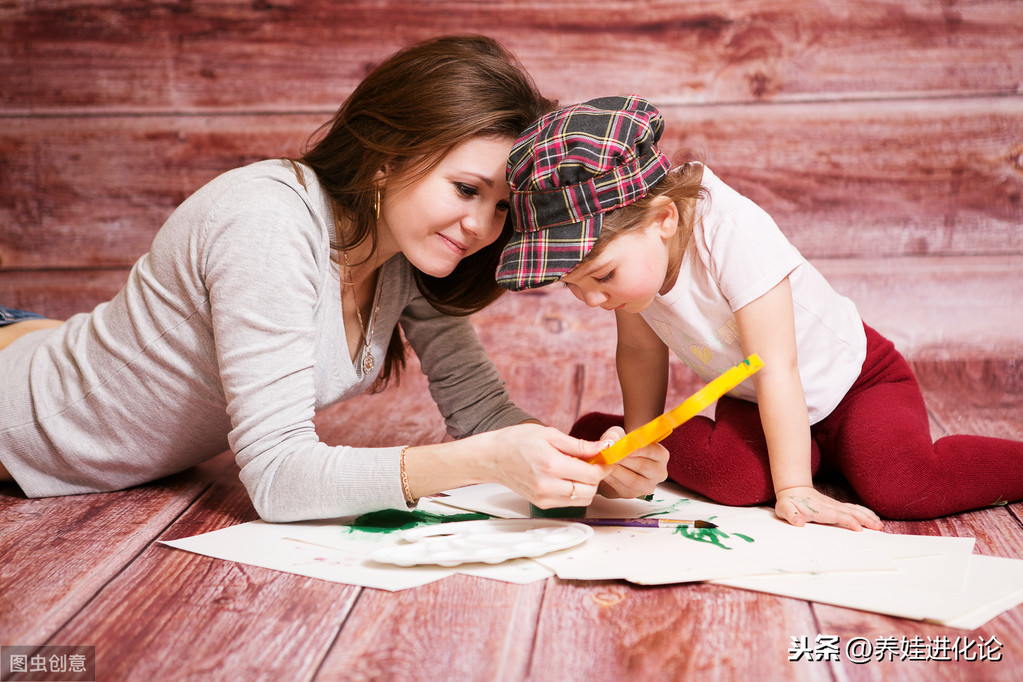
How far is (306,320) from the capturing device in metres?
1.15

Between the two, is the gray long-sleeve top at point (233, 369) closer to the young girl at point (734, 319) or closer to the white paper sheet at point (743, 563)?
the white paper sheet at point (743, 563)

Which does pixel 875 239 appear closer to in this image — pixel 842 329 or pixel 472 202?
pixel 842 329

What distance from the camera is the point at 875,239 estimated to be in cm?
235

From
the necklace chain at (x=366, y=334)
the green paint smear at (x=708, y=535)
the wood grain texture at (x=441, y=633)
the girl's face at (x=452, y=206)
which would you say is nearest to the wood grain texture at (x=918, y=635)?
the green paint smear at (x=708, y=535)

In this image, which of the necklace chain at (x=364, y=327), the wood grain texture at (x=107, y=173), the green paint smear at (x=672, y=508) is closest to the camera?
the green paint smear at (x=672, y=508)

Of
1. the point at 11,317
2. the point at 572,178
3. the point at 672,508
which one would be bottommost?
the point at 672,508

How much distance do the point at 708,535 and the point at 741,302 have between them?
12.3 inches

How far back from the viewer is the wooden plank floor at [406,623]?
0.80 metres

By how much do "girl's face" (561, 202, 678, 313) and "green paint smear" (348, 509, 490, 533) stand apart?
332mm

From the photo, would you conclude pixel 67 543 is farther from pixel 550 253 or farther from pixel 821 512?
pixel 821 512

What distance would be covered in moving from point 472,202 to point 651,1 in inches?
53.2

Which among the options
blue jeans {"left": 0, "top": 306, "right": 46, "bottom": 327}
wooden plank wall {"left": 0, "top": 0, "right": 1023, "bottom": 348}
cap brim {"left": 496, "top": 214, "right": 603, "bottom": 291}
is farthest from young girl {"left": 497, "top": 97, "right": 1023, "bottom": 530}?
wooden plank wall {"left": 0, "top": 0, "right": 1023, "bottom": 348}

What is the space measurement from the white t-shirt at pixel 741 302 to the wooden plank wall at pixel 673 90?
1.03m

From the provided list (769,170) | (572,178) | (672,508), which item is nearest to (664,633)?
(672,508)
